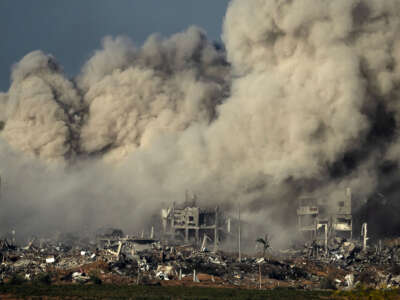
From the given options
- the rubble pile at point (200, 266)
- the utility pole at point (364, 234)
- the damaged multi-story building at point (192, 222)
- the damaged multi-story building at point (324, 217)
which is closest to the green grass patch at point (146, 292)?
the rubble pile at point (200, 266)

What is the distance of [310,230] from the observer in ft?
328

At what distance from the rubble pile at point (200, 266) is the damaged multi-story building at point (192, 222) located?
1210cm

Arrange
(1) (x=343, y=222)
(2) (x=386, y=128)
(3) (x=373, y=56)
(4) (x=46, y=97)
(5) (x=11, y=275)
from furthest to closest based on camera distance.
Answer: (4) (x=46, y=97), (1) (x=343, y=222), (2) (x=386, y=128), (3) (x=373, y=56), (5) (x=11, y=275)

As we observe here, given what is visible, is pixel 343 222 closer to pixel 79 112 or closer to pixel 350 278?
pixel 350 278

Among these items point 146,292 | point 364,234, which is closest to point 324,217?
point 364,234

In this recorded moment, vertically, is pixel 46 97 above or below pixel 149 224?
above

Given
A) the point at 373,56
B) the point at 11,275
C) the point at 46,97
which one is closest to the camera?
the point at 11,275

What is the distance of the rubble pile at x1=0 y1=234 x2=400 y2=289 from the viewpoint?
2832 inches

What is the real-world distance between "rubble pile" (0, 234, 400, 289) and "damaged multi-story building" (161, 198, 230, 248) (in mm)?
12101

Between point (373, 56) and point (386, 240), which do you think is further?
point (386, 240)

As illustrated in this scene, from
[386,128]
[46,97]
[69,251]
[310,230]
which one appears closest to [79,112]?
[46,97]

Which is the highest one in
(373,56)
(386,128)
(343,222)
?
(373,56)

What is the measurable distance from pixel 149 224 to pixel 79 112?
62.1ft

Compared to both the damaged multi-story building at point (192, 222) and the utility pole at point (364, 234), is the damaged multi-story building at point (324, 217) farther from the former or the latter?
the damaged multi-story building at point (192, 222)
